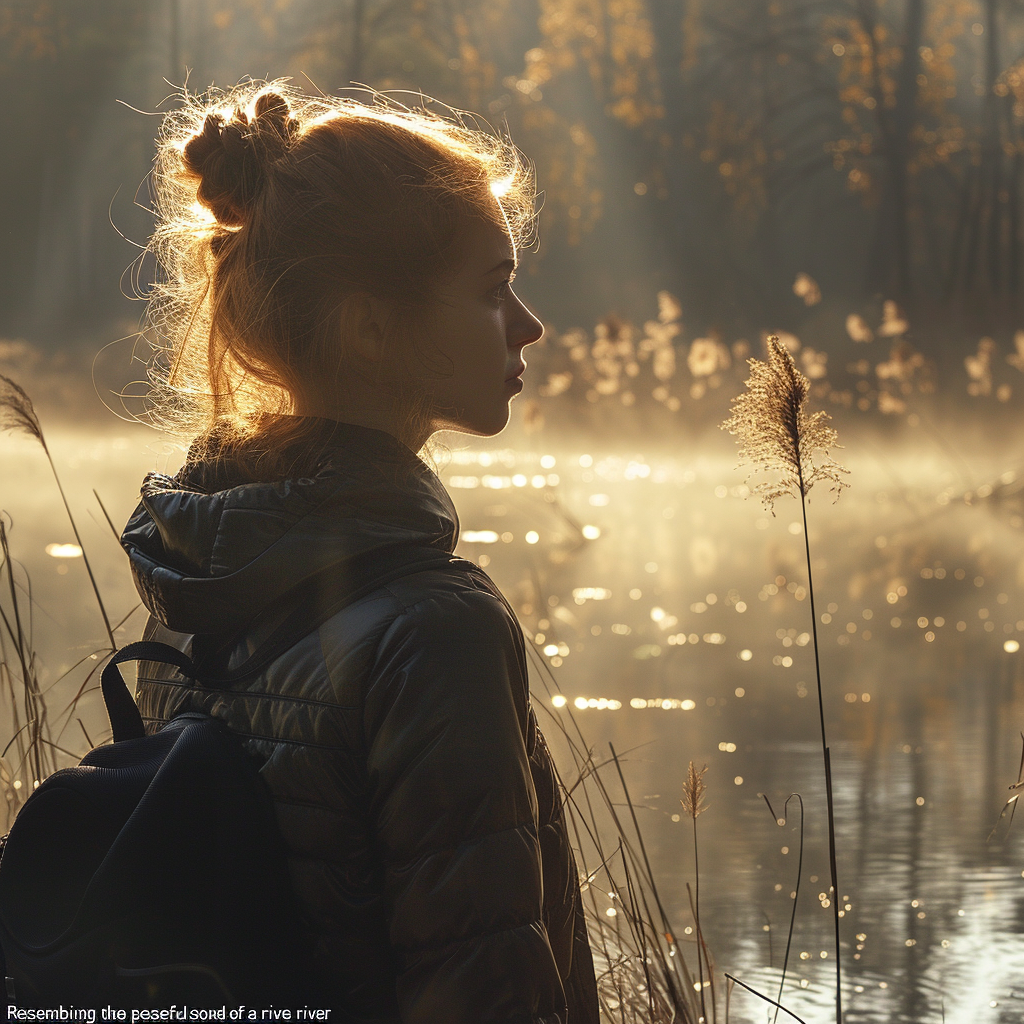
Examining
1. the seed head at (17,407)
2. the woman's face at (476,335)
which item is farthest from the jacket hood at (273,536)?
the seed head at (17,407)

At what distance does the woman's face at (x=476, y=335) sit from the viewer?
77 cm

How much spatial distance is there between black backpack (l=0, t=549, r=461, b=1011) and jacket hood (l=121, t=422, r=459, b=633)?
0.07 ft

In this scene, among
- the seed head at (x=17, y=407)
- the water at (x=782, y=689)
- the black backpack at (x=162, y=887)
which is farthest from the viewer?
the water at (x=782, y=689)

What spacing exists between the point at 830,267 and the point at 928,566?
6497mm

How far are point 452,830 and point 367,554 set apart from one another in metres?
0.15

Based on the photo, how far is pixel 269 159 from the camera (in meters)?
0.75

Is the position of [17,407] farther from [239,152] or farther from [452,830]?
[452,830]

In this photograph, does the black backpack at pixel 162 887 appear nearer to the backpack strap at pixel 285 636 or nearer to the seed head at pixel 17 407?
the backpack strap at pixel 285 636

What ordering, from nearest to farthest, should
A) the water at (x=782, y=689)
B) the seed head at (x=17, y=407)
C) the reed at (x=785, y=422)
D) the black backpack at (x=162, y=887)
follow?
1. the black backpack at (x=162, y=887)
2. the reed at (x=785, y=422)
3. the seed head at (x=17, y=407)
4. the water at (x=782, y=689)

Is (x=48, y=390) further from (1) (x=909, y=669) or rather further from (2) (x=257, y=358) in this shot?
(2) (x=257, y=358)

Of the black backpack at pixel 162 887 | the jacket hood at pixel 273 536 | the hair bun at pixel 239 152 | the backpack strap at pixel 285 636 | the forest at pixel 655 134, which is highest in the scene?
the forest at pixel 655 134

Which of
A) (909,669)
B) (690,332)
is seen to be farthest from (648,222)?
(909,669)

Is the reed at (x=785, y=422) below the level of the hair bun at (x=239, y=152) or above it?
below

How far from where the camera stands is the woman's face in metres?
0.77
